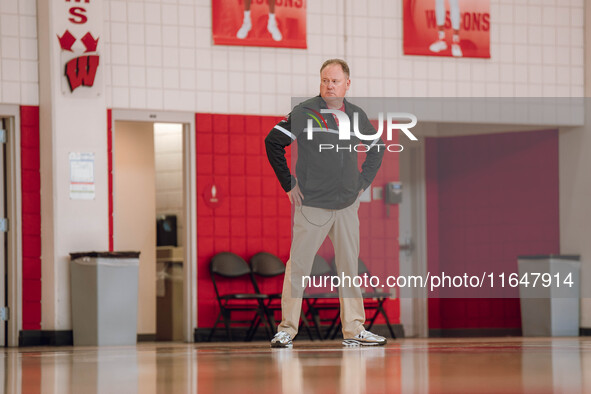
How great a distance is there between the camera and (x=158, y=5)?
842 cm

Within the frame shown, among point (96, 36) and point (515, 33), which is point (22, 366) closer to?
point (96, 36)

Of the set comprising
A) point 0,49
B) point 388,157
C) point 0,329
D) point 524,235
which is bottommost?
point 0,329

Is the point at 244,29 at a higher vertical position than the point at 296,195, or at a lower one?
higher

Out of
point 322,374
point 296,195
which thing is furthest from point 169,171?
point 322,374

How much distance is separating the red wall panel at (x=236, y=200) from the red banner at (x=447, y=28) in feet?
5.00

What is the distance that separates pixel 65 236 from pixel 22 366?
393 cm

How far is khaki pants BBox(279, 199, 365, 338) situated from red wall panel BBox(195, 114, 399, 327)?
358cm

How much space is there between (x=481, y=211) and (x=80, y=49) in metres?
4.55

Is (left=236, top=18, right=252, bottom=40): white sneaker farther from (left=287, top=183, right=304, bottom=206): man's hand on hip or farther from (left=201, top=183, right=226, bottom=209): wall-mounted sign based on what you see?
(left=287, top=183, right=304, bottom=206): man's hand on hip

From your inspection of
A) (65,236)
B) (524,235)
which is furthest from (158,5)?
(524,235)

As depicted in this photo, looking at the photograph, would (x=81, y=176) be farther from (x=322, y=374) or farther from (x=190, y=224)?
(x=322, y=374)

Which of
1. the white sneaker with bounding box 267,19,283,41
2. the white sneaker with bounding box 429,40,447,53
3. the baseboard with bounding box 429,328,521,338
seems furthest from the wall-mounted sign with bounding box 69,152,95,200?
the baseboard with bounding box 429,328,521,338

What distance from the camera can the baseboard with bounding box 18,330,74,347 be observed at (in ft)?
26.2

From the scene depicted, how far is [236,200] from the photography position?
28.4 feet
